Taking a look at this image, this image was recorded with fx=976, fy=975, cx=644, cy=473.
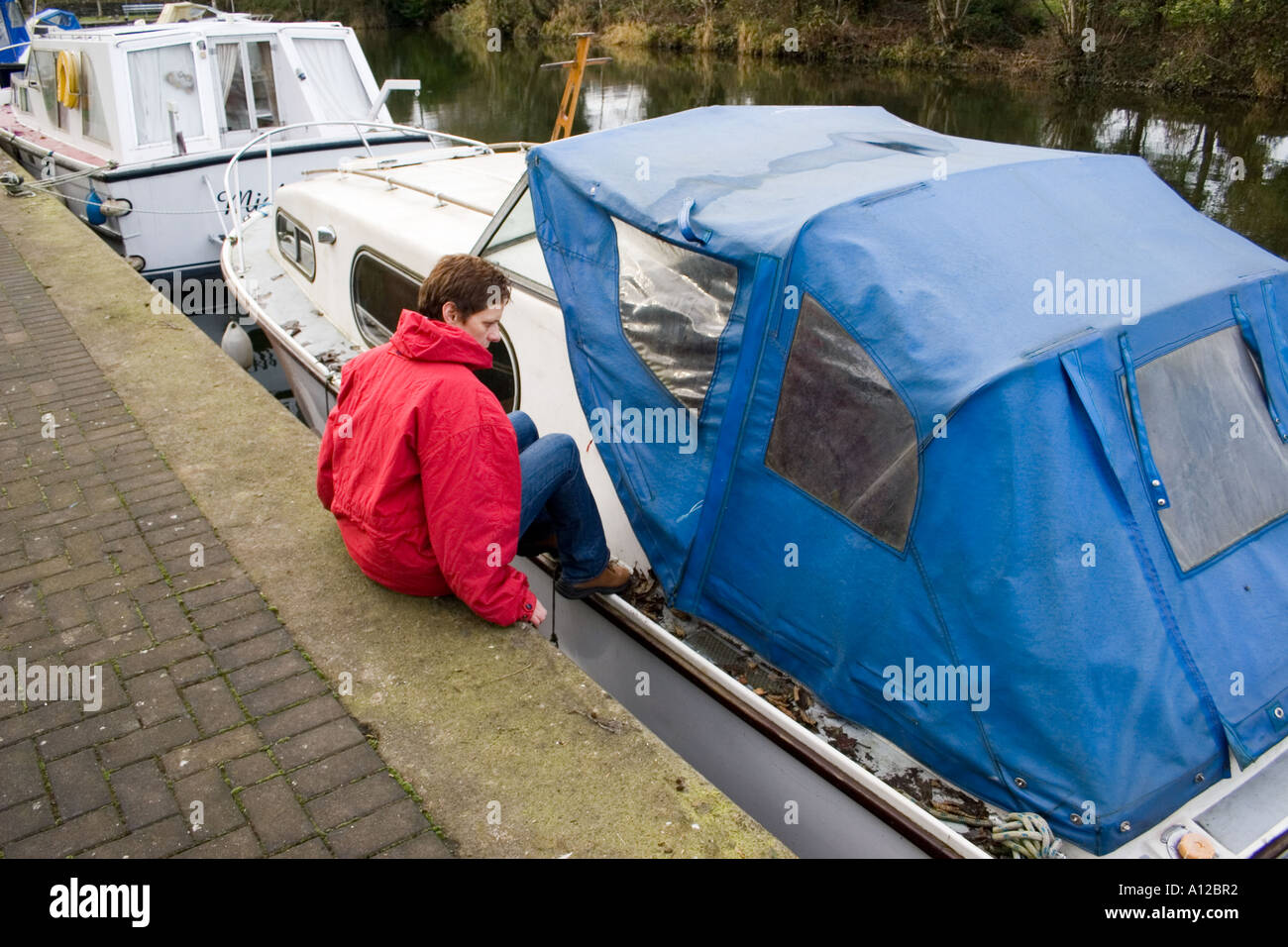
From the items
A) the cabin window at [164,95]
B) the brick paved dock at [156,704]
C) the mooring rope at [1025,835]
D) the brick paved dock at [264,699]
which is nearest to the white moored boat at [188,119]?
the cabin window at [164,95]

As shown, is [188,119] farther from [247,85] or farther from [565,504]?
[565,504]

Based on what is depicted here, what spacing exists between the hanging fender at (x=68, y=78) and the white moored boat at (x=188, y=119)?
0.6 inches

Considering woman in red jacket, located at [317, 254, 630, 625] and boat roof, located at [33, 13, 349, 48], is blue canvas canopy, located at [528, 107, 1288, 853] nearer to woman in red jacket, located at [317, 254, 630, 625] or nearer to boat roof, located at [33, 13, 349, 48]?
woman in red jacket, located at [317, 254, 630, 625]

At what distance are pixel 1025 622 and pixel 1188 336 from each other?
105 cm

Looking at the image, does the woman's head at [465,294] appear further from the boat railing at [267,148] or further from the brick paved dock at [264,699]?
the boat railing at [267,148]

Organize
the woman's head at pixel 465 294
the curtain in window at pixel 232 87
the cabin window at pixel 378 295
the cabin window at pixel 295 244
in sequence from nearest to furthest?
the woman's head at pixel 465 294 < the cabin window at pixel 378 295 < the cabin window at pixel 295 244 < the curtain in window at pixel 232 87

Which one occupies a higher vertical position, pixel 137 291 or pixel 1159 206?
pixel 1159 206

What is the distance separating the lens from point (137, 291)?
21.7ft

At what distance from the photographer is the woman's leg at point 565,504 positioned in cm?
328

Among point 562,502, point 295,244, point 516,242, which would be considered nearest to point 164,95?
point 295,244

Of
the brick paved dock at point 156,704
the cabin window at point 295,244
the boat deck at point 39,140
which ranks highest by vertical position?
the boat deck at point 39,140

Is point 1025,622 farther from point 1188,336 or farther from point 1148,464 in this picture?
point 1188,336

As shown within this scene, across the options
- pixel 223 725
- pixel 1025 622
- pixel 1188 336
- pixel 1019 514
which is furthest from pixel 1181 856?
pixel 223 725

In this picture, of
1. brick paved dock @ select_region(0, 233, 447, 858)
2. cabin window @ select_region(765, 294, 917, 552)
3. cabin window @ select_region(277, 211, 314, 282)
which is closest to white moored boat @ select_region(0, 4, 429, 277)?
cabin window @ select_region(277, 211, 314, 282)
